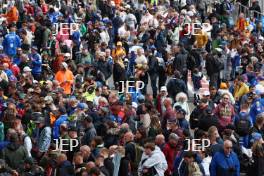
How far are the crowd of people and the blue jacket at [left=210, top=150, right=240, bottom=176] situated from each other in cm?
2

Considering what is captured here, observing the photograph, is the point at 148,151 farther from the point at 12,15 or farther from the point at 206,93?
the point at 12,15

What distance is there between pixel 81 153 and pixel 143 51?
10.3 metres

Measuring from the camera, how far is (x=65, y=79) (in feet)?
113

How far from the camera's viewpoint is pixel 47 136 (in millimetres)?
28734

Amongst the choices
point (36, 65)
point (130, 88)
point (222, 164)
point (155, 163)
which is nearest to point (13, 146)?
point (155, 163)

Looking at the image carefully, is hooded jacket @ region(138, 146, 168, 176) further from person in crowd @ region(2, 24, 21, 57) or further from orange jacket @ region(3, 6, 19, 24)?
orange jacket @ region(3, 6, 19, 24)

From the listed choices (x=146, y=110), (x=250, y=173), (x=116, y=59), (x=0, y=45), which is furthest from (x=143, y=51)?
(x=250, y=173)

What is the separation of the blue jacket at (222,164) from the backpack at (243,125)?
2.57 metres

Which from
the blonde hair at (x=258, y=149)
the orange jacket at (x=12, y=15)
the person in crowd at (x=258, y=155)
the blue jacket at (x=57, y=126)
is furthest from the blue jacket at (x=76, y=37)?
the blonde hair at (x=258, y=149)

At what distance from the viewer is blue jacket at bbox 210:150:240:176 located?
1068 inches

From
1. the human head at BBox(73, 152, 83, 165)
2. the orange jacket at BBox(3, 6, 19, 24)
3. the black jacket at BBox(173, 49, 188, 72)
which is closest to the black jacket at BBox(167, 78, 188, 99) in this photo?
the black jacket at BBox(173, 49, 188, 72)

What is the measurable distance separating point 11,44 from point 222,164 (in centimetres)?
1127

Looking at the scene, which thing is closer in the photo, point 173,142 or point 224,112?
point 173,142

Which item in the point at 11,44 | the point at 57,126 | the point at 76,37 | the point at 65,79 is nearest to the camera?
the point at 57,126
